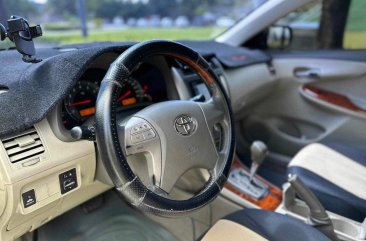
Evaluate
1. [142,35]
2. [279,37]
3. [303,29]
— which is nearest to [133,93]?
[142,35]

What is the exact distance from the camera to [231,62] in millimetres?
2021

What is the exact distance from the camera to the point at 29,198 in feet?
3.60

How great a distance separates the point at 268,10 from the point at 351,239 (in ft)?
4.35

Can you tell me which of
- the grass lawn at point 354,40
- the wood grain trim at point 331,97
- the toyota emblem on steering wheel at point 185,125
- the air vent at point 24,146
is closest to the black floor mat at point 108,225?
the air vent at point 24,146

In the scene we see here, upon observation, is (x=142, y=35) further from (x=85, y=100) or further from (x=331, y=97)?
(x=331, y=97)

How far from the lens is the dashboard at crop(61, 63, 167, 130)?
1.24 meters

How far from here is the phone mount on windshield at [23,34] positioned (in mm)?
1146

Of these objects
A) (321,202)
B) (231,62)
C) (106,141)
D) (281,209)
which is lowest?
(281,209)

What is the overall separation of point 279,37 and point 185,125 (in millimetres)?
1497

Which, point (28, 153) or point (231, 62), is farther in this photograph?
point (231, 62)

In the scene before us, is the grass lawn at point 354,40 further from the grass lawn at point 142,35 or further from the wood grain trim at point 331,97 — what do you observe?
the wood grain trim at point 331,97

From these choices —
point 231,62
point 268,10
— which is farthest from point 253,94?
point 268,10

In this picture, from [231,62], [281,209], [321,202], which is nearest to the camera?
[321,202]

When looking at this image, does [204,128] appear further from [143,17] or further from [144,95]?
[143,17]
